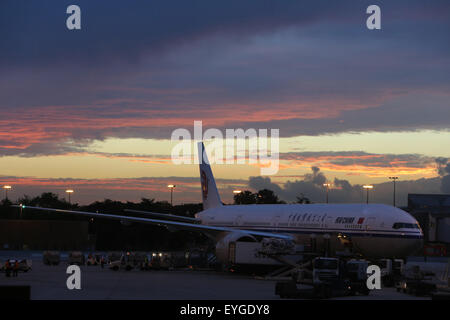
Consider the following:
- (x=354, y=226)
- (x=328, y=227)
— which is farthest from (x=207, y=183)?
(x=354, y=226)

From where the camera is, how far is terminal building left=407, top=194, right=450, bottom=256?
1811 inches

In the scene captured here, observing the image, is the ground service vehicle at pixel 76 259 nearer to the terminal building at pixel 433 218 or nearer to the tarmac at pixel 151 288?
the tarmac at pixel 151 288

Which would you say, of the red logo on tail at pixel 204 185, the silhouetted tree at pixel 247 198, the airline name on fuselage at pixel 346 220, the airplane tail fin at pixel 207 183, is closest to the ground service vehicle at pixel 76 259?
the airplane tail fin at pixel 207 183

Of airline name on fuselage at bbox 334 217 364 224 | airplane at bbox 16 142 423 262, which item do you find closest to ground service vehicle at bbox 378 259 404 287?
airplane at bbox 16 142 423 262

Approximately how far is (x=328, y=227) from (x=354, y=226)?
219 cm

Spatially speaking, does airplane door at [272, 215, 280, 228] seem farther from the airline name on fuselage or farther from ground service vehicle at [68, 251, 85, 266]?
ground service vehicle at [68, 251, 85, 266]

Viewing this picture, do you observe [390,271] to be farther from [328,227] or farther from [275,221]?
[275,221]

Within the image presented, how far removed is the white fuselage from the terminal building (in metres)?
1.24

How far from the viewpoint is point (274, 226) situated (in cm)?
5462

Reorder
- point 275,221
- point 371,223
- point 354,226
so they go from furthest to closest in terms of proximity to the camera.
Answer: point 275,221 < point 354,226 < point 371,223

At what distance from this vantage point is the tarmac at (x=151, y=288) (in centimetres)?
3278

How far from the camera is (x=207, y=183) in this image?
6906 centimetres

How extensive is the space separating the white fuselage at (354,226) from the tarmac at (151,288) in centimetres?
534

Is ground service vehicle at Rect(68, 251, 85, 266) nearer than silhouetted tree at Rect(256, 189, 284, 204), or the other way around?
ground service vehicle at Rect(68, 251, 85, 266)
